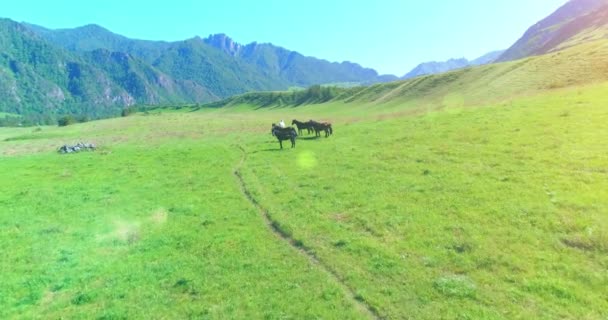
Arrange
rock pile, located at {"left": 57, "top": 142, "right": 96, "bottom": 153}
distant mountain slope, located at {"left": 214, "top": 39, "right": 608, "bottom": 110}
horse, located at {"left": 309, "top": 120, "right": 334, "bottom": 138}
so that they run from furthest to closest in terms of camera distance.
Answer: distant mountain slope, located at {"left": 214, "top": 39, "right": 608, "bottom": 110} < rock pile, located at {"left": 57, "top": 142, "right": 96, "bottom": 153} < horse, located at {"left": 309, "top": 120, "right": 334, "bottom": 138}

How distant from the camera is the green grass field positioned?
40.5 feet

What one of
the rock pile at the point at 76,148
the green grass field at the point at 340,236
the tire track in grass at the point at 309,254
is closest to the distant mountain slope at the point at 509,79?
the green grass field at the point at 340,236

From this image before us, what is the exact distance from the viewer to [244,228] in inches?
774

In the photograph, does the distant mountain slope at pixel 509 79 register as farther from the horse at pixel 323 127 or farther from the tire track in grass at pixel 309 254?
the tire track in grass at pixel 309 254

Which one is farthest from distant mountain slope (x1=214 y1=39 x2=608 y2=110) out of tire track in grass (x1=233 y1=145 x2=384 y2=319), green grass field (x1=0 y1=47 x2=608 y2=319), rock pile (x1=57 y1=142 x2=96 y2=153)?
rock pile (x1=57 y1=142 x2=96 y2=153)

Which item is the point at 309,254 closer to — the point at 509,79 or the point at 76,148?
the point at 76,148

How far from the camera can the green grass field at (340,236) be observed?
486 inches

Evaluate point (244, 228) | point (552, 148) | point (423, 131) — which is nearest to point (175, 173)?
point (244, 228)

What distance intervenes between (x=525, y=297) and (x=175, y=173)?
3035cm

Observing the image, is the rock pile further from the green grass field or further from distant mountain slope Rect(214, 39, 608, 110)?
distant mountain slope Rect(214, 39, 608, 110)

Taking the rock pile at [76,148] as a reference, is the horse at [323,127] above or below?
below

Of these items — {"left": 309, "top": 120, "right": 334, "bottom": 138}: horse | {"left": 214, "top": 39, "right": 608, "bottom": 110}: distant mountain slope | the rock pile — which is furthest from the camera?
{"left": 214, "top": 39, "right": 608, "bottom": 110}: distant mountain slope

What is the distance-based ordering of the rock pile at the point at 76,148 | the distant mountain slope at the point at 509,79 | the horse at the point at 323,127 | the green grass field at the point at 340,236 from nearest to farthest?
the green grass field at the point at 340,236 → the horse at the point at 323,127 → the rock pile at the point at 76,148 → the distant mountain slope at the point at 509,79

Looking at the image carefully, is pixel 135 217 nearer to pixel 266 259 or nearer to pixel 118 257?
pixel 118 257
